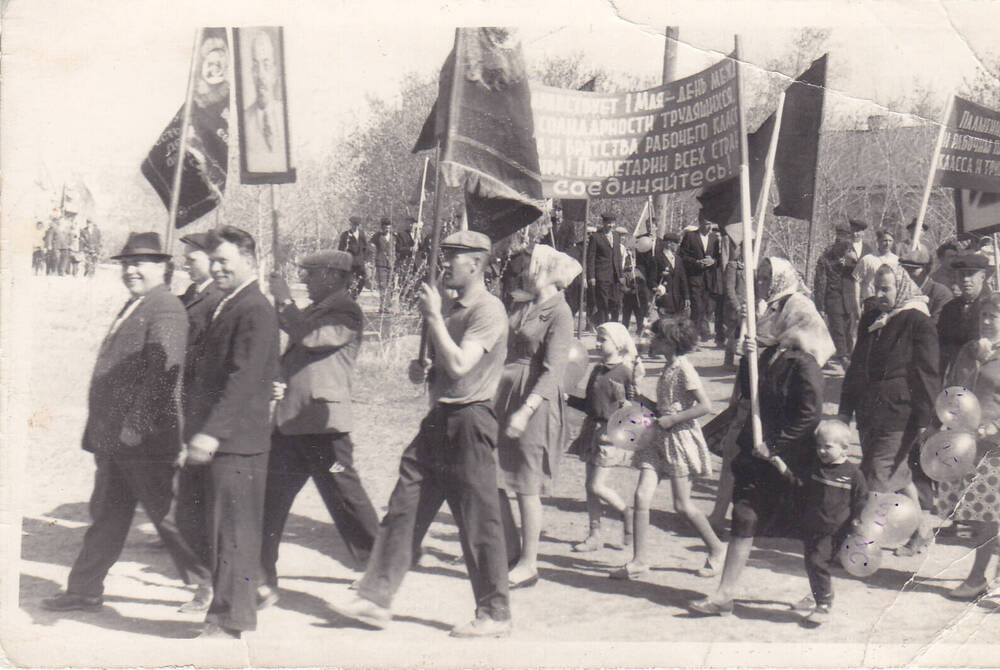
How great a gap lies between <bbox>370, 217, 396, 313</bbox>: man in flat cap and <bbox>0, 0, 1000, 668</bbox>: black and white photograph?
2.64m

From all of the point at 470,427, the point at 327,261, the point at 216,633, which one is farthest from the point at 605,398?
the point at 216,633

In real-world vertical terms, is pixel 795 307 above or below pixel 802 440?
above

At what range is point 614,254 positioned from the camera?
13484 mm

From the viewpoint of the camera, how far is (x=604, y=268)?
13.4 metres

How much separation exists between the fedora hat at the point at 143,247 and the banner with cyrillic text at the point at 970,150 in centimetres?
422

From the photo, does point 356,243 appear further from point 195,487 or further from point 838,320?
point 838,320

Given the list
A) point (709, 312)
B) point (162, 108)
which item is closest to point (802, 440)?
point (162, 108)

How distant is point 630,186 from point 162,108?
2415 mm

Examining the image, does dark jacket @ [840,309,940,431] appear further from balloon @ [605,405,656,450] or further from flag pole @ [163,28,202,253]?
flag pole @ [163,28,202,253]

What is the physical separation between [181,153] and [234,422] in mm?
1705

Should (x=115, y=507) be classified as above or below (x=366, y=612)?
above

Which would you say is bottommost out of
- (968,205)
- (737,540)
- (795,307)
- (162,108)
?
(737,540)

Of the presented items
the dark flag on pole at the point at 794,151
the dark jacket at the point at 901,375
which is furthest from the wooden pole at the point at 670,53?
the dark jacket at the point at 901,375

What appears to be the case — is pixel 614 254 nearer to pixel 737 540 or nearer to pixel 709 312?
pixel 709 312
